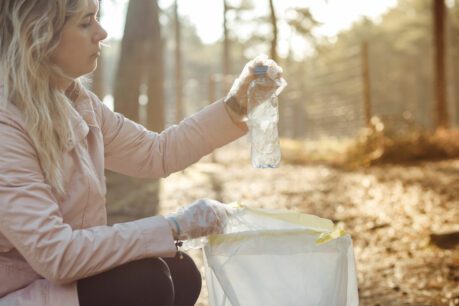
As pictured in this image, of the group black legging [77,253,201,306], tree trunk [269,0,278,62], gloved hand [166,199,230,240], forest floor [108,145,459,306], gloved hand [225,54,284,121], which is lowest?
forest floor [108,145,459,306]

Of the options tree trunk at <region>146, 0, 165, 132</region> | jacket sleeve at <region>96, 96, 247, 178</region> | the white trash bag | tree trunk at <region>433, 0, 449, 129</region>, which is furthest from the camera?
tree trunk at <region>433, 0, 449, 129</region>

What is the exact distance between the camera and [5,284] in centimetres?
179

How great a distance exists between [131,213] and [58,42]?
4804 mm

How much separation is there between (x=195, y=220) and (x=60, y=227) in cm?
38

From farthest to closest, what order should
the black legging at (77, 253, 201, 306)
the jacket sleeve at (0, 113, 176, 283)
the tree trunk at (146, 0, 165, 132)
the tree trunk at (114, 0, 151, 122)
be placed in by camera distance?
the tree trunk at (146, 0, 165, 132), the tree trunk at (114, 0, 151, 122), the black legging at (77, 253, 201, 306), the jacket sleeve at (0, 113, 176, 283)

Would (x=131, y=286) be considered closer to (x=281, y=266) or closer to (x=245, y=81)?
(x=281, y=266)

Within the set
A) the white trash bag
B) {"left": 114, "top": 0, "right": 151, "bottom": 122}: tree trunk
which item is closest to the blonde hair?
the white trash bag

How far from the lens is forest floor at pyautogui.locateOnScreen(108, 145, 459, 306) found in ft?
13.0

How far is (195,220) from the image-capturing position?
6.11ft

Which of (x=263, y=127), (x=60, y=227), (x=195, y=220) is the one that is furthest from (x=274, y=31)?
(x=60, y=227)

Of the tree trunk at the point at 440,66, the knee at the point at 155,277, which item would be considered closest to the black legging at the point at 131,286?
the knee at the point at 155,277

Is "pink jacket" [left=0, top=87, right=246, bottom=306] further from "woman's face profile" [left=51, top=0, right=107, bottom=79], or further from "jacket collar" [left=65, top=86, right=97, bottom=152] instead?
"woman's face profile" [left=51, top=0, right=107, bottom=79]

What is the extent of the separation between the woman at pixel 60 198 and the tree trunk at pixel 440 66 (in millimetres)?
10429

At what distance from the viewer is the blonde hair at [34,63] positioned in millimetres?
1740
